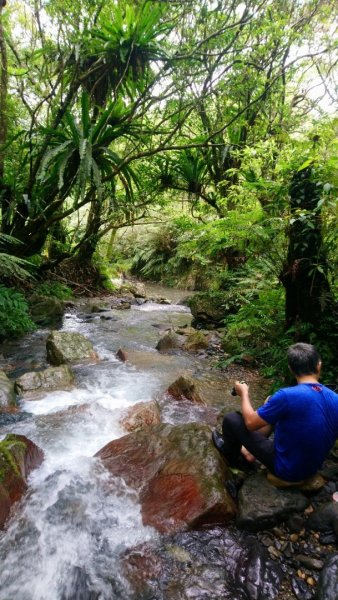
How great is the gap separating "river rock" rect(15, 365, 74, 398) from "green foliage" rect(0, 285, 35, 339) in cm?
144

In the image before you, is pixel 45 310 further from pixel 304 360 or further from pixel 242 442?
pixel 304 360

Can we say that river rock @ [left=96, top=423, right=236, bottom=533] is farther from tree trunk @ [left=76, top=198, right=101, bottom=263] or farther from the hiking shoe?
tree trunk @ [left=76, top=198, right=101, bottom=263]

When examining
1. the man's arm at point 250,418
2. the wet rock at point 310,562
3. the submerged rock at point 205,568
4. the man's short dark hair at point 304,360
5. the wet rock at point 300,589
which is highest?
the man's short dark hair at point 304,360

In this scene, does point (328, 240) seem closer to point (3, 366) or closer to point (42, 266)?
point (3, 366)

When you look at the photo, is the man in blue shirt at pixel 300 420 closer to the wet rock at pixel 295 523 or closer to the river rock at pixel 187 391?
the wet rock at pixel 295 523

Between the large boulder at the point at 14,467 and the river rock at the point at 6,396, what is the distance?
96cm

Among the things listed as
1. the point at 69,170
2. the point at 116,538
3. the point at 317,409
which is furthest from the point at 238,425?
the point at 69,170

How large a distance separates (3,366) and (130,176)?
391cm

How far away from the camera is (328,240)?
3328mm

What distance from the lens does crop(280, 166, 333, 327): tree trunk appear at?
3.30 m

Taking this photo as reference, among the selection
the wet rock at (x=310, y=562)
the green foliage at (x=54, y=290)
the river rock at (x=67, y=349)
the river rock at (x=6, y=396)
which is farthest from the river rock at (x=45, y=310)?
the wet rock at (x=310, y=562)

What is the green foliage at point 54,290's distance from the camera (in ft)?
27.7

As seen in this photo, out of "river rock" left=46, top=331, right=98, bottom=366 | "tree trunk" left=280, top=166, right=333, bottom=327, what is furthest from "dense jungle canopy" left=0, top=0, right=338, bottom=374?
"river rock" left=46, top=331, right=98, bottom=366

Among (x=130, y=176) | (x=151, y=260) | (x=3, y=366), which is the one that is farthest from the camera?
(x=151, y=260)
